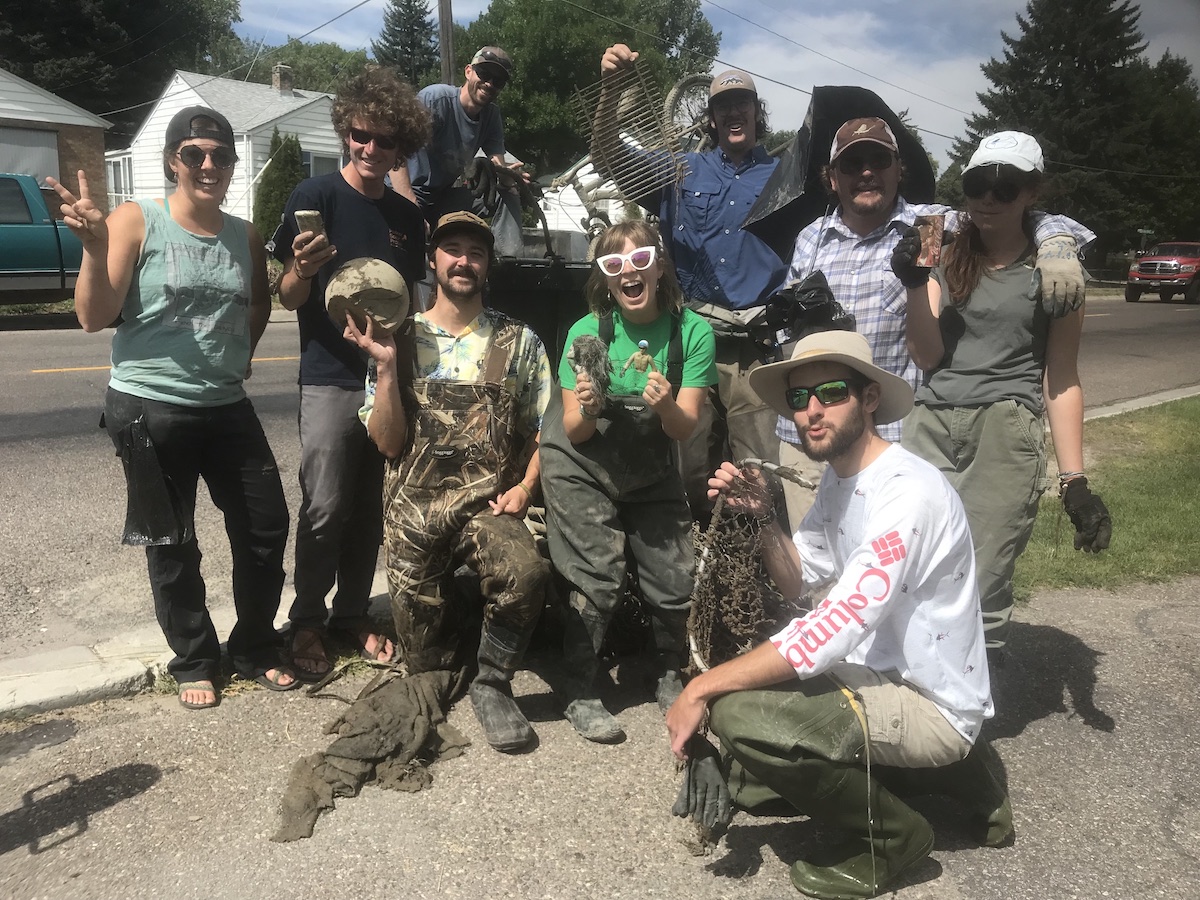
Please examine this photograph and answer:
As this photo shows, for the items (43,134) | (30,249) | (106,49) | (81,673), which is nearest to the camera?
(81,673)

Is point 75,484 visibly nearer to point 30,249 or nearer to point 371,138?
point 371,138

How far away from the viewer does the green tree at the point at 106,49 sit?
39.5 metres

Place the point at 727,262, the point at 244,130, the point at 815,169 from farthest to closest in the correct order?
the point at 244,130
the point at 727,262
the point at 815,169

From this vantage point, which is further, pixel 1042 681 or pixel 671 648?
pixel 1042 681

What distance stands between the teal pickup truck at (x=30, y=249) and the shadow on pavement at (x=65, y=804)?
13.0 meters

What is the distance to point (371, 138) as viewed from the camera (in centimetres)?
360

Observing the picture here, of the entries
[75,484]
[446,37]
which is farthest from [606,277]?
[446,37]

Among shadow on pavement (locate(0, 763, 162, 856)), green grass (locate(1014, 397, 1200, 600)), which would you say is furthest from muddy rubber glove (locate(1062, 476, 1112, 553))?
shadow on pavement (locate(0, 763, 162, 856))

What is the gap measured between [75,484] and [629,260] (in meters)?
4.58

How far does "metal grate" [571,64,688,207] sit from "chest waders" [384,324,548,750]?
116 cm

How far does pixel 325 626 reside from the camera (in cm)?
380

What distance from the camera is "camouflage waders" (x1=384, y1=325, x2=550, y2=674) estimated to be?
10.9ft

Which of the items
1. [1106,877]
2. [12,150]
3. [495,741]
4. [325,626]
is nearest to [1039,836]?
[1106,877]

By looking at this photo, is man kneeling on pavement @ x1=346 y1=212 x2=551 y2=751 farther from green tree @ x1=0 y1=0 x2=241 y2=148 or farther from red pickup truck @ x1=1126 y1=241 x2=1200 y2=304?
green tree @ x1=0 y1=0 x2=241 y2=148
